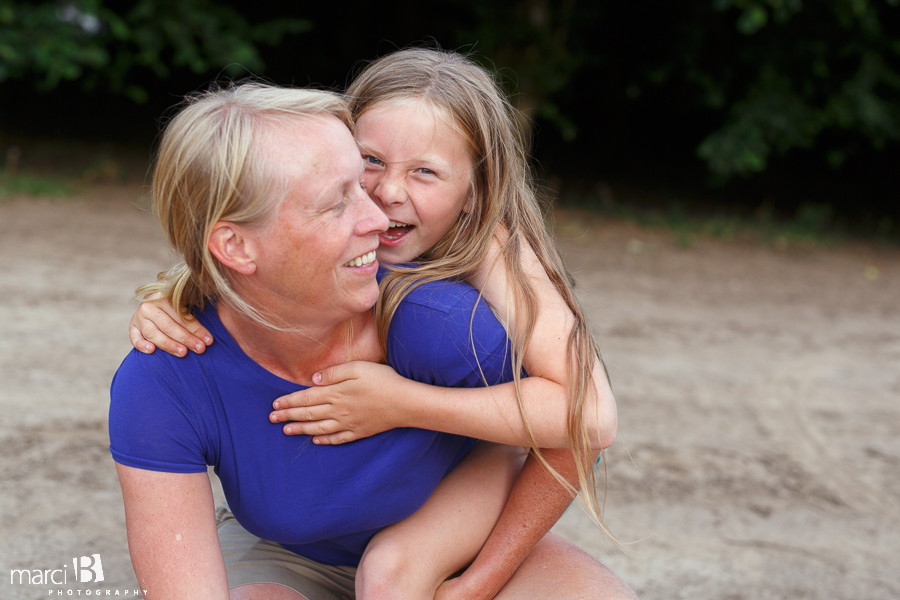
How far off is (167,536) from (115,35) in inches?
359

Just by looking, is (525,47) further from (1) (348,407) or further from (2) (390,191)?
(1) (348,407)

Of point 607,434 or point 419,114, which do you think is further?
point 419,114

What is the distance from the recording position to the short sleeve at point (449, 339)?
1613 millimetres

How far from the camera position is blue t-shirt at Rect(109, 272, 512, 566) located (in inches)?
62.4

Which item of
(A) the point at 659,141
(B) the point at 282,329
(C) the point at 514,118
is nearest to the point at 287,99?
(B) the point at 282,329

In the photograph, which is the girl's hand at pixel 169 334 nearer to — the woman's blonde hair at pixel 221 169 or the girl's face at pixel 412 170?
the woman's blonde hair at pixel 221 169

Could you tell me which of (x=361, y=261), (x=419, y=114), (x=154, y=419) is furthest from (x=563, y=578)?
(x=419, y=114)

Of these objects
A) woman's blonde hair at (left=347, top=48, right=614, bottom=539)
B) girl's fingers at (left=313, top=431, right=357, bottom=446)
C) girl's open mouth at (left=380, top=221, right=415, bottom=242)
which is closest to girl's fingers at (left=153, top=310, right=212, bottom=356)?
girl's fingers at (left=313, top=431, right=357, bottom=446)

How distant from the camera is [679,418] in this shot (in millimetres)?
4465

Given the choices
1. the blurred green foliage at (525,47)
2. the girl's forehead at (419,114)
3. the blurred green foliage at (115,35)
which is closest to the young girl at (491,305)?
the girl's forehead at (419,114)

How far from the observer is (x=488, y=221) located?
1.91 metres

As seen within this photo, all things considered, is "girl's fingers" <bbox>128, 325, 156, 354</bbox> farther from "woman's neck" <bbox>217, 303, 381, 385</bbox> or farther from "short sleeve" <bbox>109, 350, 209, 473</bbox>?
"woman's neck" <bbox>217, 303, 381, 385</bbox>

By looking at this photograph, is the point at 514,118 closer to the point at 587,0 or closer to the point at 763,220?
the point at 763,220

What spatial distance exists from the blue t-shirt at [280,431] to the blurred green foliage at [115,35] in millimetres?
7460
